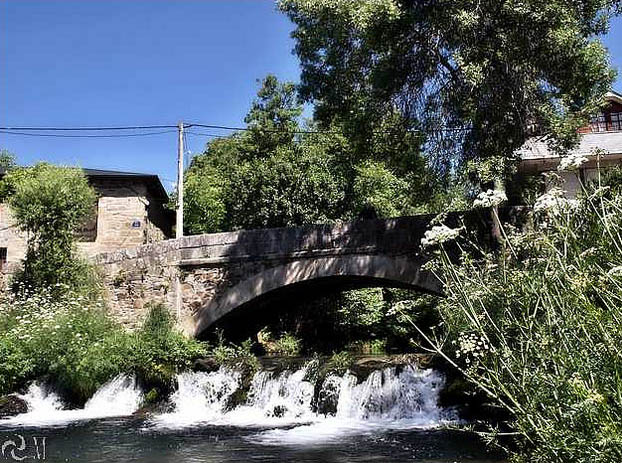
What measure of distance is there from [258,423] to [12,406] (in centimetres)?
467

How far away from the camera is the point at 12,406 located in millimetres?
11531

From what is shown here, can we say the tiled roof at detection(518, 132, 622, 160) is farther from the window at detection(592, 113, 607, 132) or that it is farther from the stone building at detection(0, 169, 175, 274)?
the stone building at detection(0, 169, 175, 274)

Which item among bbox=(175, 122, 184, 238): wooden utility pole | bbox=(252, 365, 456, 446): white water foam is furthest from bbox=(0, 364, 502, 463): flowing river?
bbox=(175, 122, 184, 238): wooden utility pole

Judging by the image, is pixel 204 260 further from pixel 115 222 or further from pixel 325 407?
pixel 115 222

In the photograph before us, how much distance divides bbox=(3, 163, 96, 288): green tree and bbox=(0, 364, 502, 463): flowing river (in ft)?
11.1

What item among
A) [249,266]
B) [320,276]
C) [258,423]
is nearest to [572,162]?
[258,423]

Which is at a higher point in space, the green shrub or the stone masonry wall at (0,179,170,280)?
the stone masonry wall at (0,179,170,280)

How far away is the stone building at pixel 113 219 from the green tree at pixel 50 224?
5279 millimetres

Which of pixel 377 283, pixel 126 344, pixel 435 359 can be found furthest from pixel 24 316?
pixel 435 359

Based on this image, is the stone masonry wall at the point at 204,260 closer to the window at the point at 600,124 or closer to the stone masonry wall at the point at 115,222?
the stone masonry wall at the point at 115,222

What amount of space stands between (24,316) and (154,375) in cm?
304

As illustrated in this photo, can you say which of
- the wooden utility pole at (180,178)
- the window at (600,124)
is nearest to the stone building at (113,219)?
the wooden utility pole at (180,178)

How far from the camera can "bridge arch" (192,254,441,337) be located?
41.4 ft

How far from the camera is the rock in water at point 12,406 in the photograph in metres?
11.3
